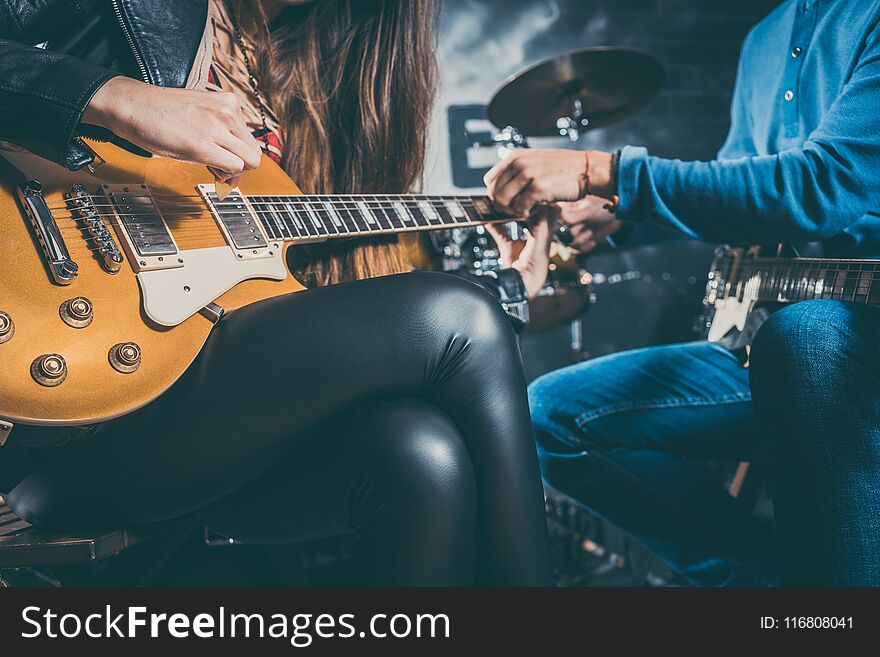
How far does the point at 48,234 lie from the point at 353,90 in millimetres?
678

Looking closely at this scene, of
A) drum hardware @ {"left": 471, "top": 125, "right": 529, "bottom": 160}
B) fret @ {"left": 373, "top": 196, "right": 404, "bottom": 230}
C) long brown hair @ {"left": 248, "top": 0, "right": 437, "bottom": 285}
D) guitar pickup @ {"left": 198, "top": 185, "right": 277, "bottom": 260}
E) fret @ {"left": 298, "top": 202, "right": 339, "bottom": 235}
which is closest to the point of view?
guitar pickup @ {"left": 198, "top": 185, "right": 277, "bottom": 260}

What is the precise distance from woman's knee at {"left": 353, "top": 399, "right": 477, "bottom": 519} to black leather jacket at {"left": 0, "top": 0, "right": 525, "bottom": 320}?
11.7 inches

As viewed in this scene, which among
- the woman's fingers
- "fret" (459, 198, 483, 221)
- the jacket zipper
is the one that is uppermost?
the jacket zipper

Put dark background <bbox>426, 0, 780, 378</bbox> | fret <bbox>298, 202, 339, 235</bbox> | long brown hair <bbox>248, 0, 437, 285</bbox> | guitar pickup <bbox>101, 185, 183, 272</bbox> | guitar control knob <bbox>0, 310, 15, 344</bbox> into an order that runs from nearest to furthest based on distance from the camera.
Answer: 1. guitar control knob <bbox>0, 310, 15, 344</bbox>
2. guitar pickup <bbox>101, 185, 183, 272</bbox>
3. fret <bbox>298, 202, 339, 235</bbox>
4. long brown hair <bbox>248, 0, 437, 285</bbox>
5. dark background <bbox>426, 0, 780, 378</bbox>

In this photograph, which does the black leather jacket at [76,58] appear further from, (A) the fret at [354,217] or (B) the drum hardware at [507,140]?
(B) the drum hardware at [507,140]

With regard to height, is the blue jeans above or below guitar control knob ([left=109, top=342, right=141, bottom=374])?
below

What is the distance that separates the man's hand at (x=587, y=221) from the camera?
135 centimetres

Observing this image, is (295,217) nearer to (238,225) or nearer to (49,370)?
(238,225)

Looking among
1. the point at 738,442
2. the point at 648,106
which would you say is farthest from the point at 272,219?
the point at 648,106

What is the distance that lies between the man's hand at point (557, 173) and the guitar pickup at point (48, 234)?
0.69 metres

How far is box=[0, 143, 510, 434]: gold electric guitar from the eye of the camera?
64 centimetres

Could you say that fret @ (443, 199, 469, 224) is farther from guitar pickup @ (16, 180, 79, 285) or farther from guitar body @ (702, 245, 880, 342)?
guitar pickup @ (16, 180, 79, 285)

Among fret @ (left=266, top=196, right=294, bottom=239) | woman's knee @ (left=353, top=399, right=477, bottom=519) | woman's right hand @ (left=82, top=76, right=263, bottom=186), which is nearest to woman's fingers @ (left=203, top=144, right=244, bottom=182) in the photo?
woman's right hand @ (left=82, top=76, right=263, bottom=186)

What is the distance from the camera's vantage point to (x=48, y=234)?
0.67m
